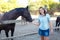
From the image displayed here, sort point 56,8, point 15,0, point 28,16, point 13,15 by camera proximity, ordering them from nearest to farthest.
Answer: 1. point 28,16
2. point 13,15
3. point 15,0
4. point 56,8

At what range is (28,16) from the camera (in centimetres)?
737

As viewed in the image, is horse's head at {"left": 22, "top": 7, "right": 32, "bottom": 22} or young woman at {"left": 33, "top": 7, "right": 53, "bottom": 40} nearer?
young woman at {"left": 33, "top": 7, "right": 53, "bottom": 40}

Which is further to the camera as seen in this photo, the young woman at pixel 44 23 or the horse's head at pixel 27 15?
the horse's head at pixel 27 15

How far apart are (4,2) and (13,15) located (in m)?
20.3

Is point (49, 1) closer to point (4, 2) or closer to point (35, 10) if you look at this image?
point (35, 10)

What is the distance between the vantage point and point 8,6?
27719 millimetres

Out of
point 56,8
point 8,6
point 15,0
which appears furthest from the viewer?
point 56,8

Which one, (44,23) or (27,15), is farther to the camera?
(27,15)

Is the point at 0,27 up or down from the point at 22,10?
down

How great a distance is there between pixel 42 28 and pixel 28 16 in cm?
192

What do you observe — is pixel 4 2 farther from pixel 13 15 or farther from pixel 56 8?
pixel 13 15

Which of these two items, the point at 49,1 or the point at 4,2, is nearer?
the point at 4,2

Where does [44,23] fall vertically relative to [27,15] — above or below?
below

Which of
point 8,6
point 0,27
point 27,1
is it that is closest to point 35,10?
point 27,1
